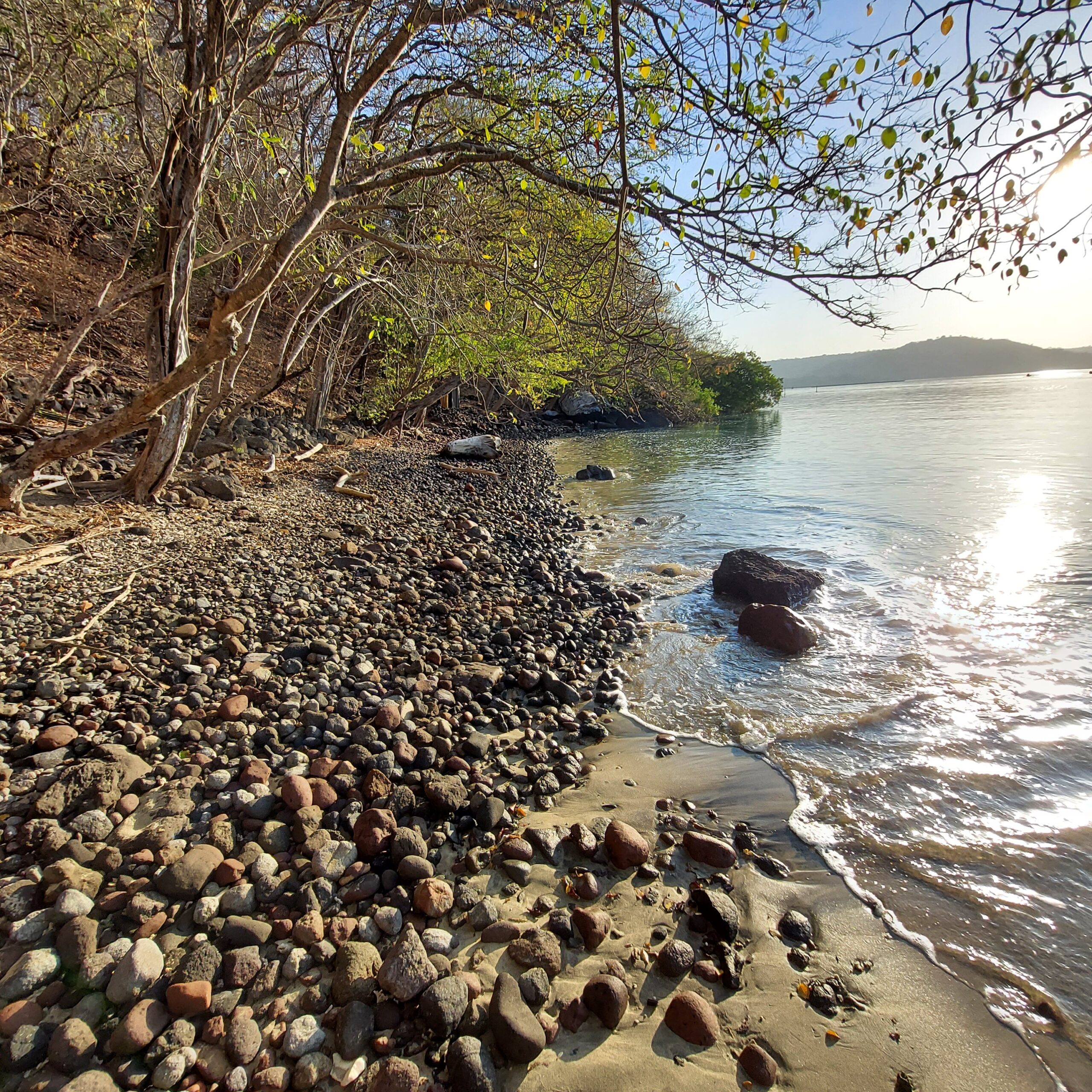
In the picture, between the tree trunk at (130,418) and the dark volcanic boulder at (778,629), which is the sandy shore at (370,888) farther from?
the dark volcanic boulder at (778,629)

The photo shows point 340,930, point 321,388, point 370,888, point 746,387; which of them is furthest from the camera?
point 746,387

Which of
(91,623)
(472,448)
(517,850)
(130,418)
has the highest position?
(130,418)

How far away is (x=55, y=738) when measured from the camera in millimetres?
2947

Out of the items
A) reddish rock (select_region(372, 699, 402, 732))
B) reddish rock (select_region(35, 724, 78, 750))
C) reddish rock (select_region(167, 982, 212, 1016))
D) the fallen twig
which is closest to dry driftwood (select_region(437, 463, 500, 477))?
the fallen twig

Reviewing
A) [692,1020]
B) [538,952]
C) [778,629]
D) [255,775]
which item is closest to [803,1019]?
[692,1020]

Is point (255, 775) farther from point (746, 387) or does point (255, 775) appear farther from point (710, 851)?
point (746, 387)

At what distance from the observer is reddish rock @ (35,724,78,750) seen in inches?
115

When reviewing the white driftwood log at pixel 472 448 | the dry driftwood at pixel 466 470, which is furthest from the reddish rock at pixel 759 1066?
the white driftwood log at pixel 472 448

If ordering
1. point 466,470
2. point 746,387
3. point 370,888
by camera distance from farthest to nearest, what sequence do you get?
point 746,387, point 466,470, point 370,888

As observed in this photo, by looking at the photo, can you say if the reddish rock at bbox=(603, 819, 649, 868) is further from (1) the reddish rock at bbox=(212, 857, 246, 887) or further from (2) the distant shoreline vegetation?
(2) the distant shoreline vegetation

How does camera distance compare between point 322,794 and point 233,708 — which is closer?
point 322,794

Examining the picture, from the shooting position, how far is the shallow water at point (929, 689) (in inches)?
114

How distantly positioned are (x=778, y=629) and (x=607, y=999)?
14.1ft

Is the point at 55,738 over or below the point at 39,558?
below
